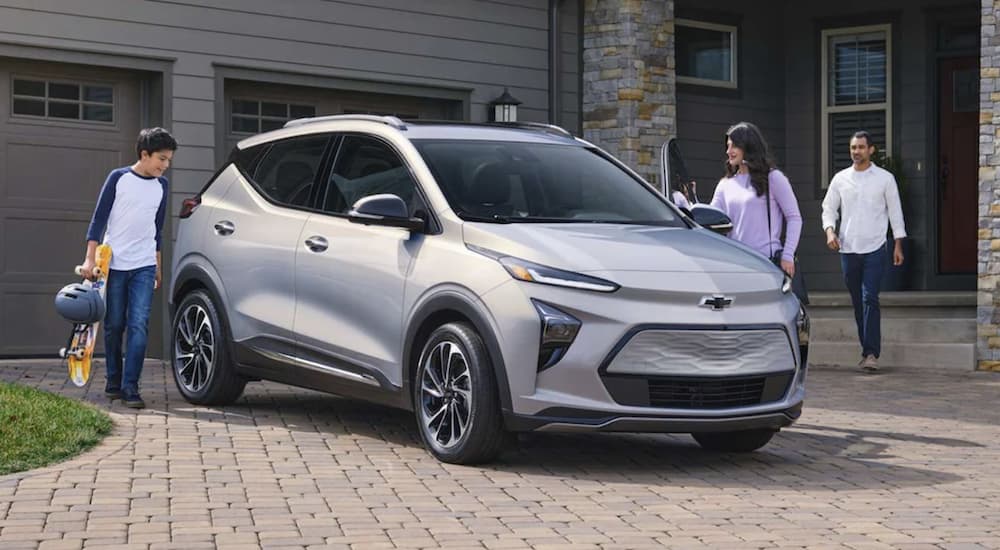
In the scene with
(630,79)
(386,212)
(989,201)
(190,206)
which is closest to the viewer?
(386,212)

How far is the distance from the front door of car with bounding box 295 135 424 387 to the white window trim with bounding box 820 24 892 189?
9926 millimetres

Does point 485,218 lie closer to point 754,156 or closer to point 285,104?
point 754,156

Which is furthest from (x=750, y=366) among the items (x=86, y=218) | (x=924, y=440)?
(x=86, y=218)

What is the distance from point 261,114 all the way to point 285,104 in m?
0.26

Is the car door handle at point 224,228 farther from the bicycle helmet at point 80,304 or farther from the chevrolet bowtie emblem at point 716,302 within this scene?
the chevrolet bowtie emblem at point 716,302

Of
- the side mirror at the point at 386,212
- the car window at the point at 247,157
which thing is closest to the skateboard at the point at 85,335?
the car window at the point at 247,157

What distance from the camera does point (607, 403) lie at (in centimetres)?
762

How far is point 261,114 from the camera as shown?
14766mm

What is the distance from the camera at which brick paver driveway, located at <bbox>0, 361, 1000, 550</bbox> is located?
6.19 m

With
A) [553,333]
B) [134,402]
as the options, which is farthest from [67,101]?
[553,333]

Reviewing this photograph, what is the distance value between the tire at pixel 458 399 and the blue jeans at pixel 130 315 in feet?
8.45

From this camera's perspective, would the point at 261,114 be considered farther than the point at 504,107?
No

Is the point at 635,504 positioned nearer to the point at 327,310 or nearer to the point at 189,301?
the point at 327,310

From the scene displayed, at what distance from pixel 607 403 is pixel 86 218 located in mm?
7301
